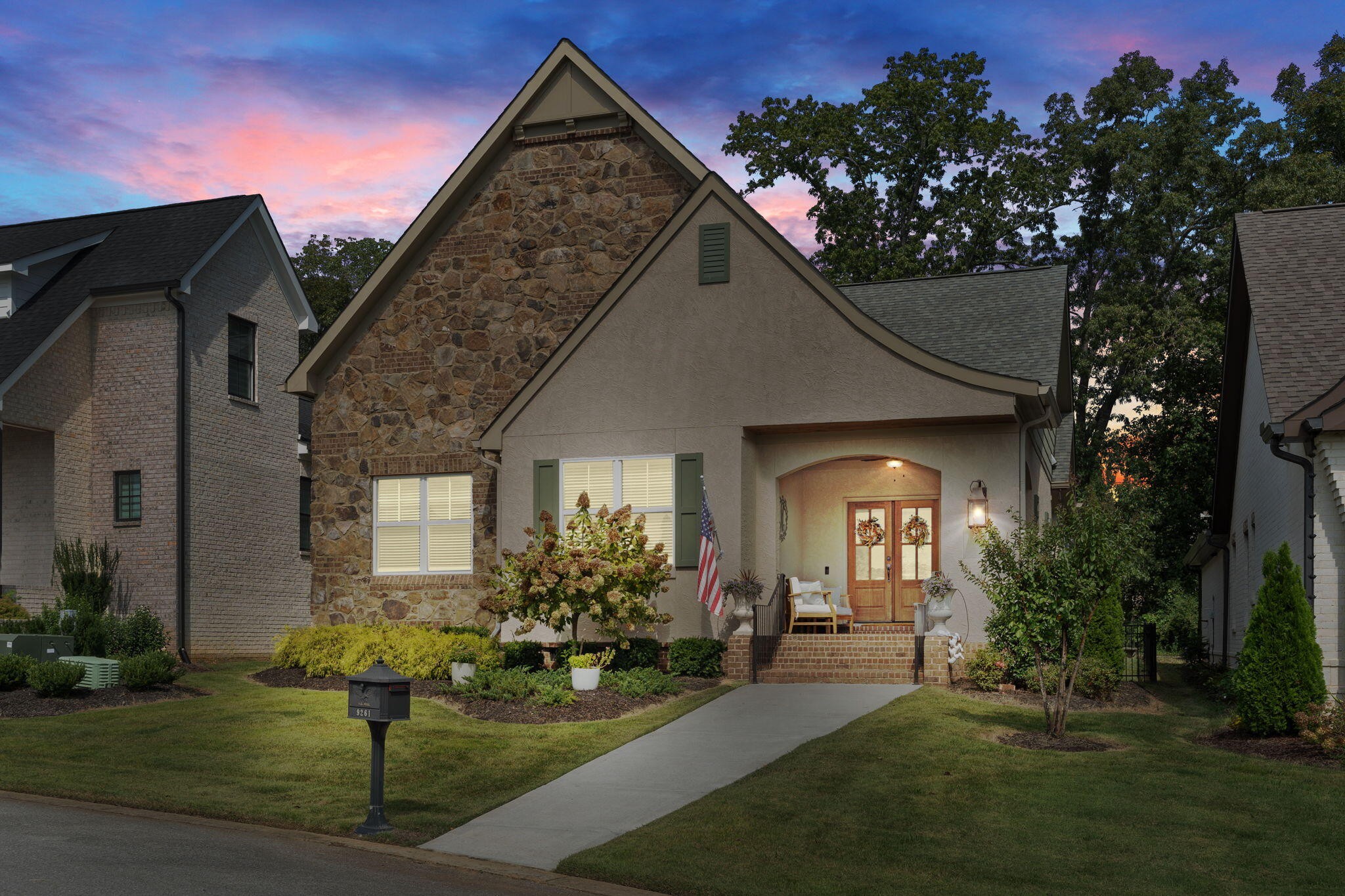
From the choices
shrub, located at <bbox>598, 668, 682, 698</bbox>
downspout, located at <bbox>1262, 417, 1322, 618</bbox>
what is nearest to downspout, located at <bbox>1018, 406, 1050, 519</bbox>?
downspout, located at <bbox>1262, 417, 1322, 618</bbox>

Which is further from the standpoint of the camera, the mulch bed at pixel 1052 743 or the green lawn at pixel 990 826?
the mulch bed at pixel 1052 743

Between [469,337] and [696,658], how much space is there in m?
7.09

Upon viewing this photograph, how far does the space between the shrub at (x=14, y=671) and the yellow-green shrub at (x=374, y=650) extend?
10.3 feet

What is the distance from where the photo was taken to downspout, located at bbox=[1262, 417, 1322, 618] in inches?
515

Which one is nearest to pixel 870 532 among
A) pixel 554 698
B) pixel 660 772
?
pixel 554 698

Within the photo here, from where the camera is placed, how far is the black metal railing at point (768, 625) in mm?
16328

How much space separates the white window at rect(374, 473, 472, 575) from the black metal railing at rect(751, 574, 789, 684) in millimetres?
4978

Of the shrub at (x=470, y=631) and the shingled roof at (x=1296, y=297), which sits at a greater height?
the shingled roof at (x=1296, y=297)

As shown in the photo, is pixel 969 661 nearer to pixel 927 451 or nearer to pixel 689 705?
pixel 927 451

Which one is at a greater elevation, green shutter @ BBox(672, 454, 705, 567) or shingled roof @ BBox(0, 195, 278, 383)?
shingled roof @ BBox(0, 195, 278, 383)

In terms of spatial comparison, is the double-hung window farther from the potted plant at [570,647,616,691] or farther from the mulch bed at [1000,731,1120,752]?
the mulch bed at [1000,731,1120,752]

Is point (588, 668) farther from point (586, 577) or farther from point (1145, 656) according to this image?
point (1145, 656)

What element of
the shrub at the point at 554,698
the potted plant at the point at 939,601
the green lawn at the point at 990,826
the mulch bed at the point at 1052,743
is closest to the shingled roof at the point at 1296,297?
the mulch bed at the point at 1052,743

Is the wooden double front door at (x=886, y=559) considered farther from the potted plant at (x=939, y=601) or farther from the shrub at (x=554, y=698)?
the shrub at (x=554, y=698)
